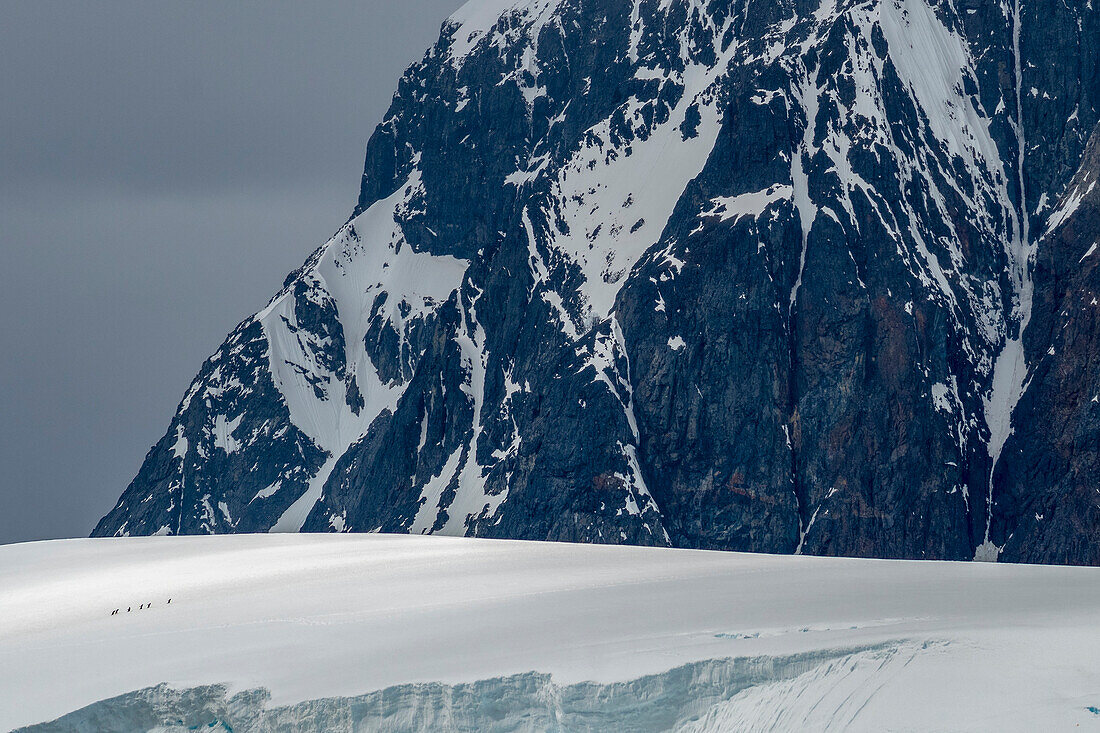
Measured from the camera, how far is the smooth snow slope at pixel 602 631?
22453mm

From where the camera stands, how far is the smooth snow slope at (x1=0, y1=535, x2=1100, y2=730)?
22453 millimetres

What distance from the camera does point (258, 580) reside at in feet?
118

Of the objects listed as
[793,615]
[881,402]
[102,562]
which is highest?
[793,615]

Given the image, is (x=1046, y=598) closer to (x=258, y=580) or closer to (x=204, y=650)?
(x=204, y=650)

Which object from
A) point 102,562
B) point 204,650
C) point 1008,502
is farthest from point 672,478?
point 204,650

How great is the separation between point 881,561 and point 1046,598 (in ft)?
26.5

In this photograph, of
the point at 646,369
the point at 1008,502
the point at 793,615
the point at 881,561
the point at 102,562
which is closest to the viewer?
the point at 793,615

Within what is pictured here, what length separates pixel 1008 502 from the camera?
604ft

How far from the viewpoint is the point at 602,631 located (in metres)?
26.4

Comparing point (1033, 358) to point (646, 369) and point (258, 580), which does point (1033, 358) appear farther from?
point (258, 580)

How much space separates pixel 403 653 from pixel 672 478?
166 metres

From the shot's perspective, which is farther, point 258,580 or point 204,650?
point 258,580

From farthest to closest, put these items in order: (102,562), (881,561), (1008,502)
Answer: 1. (1008,502)
2. (102,562)
3. (881,561)

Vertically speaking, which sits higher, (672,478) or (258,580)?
(258,580)
